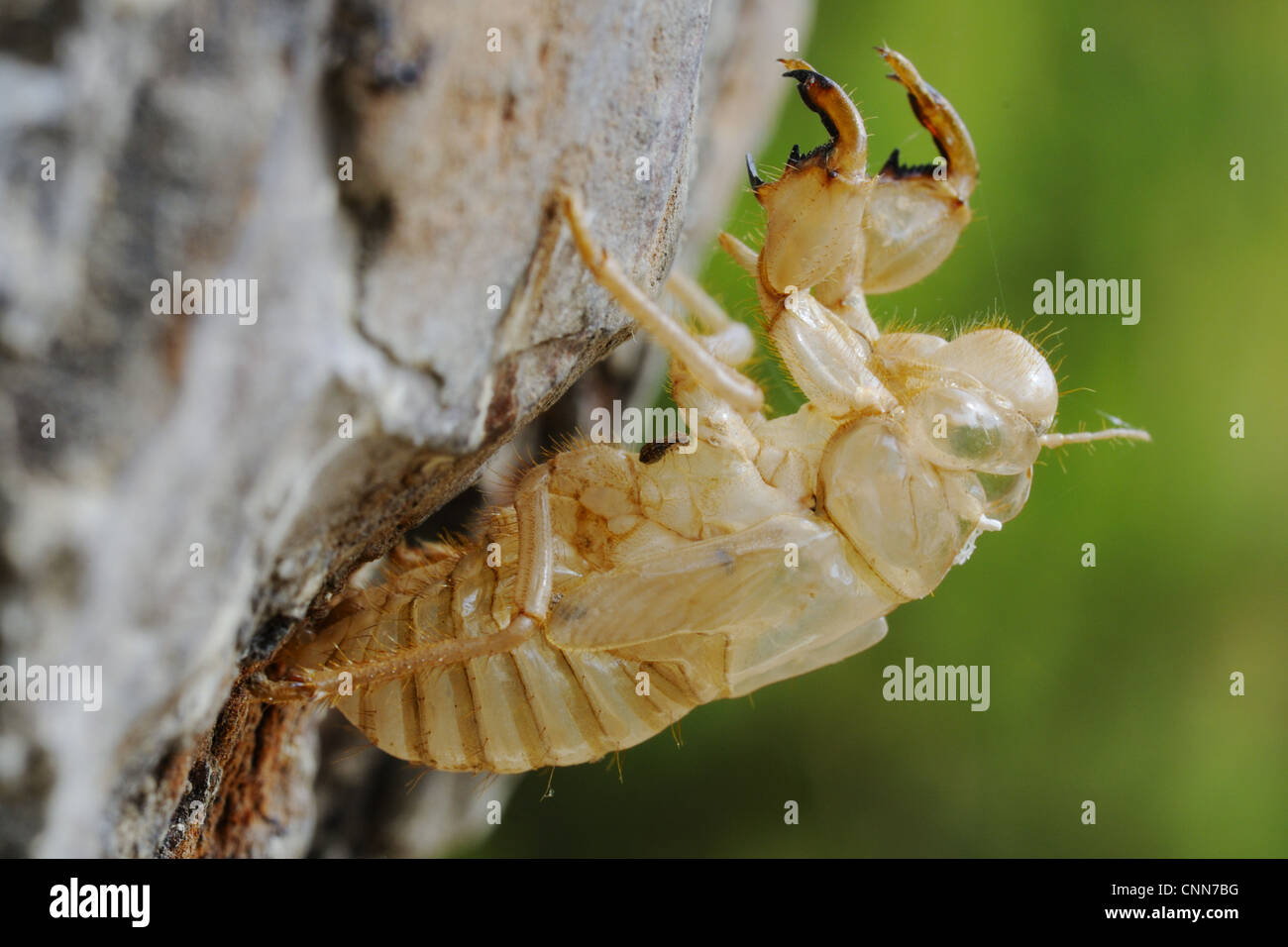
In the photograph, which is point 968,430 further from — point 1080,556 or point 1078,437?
point 1080,556

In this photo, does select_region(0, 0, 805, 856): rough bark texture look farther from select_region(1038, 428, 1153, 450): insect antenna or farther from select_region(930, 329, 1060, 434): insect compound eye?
select_region(1038, 428, 1153, 450): insect antenna

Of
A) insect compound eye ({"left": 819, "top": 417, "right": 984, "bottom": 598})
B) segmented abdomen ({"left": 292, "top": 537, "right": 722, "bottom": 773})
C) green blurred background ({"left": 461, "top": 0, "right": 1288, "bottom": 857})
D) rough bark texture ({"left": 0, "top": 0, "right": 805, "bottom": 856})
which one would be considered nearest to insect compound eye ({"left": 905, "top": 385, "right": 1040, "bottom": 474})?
insect compound eye ({"left": 819, "top": 417, "right": 984, "bottom": 598})

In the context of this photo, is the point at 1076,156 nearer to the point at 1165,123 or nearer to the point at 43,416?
the point at 1165,123

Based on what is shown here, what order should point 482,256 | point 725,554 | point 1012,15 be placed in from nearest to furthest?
point 482,256 → point 725,554 → point 1012,15

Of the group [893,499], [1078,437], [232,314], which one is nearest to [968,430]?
[893,499]

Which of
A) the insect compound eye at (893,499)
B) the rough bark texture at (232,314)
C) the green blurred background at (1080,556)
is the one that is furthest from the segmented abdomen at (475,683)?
the green blurred background at (1080,556)
